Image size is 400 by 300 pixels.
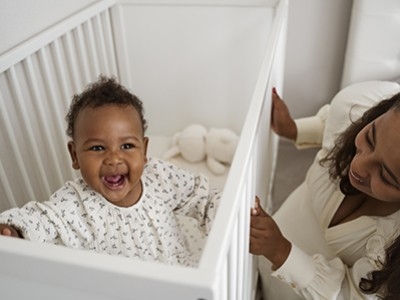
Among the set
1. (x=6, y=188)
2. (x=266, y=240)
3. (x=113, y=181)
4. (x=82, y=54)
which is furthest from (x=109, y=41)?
(x=266, y=240)

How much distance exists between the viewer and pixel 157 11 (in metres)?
1.47

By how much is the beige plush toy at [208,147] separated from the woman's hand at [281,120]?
0.20m

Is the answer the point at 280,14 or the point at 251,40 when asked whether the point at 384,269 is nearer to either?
the point at 280,14

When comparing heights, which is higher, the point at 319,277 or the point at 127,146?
the point at 127,146

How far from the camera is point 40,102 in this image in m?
1.10

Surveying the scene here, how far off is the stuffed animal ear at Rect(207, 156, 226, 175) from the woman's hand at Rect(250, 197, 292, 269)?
0.57 m

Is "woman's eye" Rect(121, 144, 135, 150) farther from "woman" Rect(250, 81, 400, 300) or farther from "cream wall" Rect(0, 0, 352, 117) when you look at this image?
"cream wall" Rect(0, 0, 352, 117)

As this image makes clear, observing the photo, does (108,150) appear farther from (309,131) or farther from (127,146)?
(309,131)

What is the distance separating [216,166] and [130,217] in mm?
631

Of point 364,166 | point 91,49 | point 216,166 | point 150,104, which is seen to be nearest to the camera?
point 364,166

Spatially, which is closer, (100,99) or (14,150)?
(100,99)

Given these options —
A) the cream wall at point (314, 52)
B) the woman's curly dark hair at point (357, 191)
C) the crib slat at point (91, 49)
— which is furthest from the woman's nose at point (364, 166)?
the cream wall at point (314, 52)

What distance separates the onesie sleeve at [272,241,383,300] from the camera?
0.86m

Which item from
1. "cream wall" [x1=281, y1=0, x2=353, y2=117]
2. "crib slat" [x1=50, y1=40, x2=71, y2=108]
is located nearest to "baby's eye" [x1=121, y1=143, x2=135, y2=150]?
"crib slat" [x1=50, y1=40, x2=71, y2=108]
